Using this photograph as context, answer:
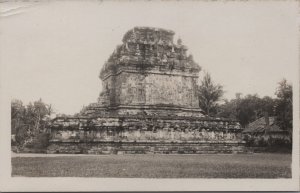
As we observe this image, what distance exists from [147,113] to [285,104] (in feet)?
12.6

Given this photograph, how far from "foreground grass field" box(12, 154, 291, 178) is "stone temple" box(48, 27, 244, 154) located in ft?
3.04

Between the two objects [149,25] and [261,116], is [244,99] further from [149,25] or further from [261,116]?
[149,25]

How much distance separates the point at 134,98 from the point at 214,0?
12.9 feet

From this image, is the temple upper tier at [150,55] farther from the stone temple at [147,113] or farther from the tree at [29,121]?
the tree at [29,121]

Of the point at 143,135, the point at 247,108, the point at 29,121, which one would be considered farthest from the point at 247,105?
the point at 29,121

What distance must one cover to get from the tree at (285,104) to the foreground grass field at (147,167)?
79 cm

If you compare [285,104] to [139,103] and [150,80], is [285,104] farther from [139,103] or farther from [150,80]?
[139,103]

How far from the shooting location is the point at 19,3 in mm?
12898

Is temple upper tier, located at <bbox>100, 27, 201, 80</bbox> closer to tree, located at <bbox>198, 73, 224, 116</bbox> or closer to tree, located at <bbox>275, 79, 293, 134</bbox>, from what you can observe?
tree, located at <bbox>198, 73, 224, 116</bbox>

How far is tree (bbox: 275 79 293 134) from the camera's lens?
13617mm

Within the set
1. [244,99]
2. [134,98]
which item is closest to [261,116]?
[244,99]

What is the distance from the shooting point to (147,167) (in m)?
13.2

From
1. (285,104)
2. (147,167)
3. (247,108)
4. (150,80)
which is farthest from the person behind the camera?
(150,80)

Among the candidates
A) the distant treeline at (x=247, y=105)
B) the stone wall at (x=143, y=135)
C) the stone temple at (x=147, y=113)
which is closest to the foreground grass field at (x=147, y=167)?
the stone wall at (x=143, y=135)
